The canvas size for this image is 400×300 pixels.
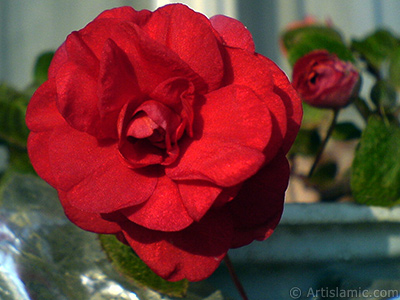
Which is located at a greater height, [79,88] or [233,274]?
[79,88]

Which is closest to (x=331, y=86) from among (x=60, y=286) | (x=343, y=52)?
(x=343, y=52)

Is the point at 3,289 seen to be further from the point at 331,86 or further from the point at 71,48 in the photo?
the point at 331,86

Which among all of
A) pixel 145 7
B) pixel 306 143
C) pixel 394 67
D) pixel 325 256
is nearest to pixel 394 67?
pixel 394 67

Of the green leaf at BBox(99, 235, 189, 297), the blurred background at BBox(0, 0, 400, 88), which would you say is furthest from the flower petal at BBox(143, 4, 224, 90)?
the blurred background at BBox(0, 0, 400, 88)

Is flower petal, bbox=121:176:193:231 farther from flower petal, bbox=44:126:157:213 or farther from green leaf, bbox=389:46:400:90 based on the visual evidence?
green leaf, bbox=389:46:400:90

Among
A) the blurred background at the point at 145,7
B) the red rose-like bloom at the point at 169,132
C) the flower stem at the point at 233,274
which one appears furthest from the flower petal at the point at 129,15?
the blurred background at the point at 145,7

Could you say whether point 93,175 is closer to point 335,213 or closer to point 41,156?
point 41,156

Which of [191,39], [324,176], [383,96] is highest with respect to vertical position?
[191,39]
